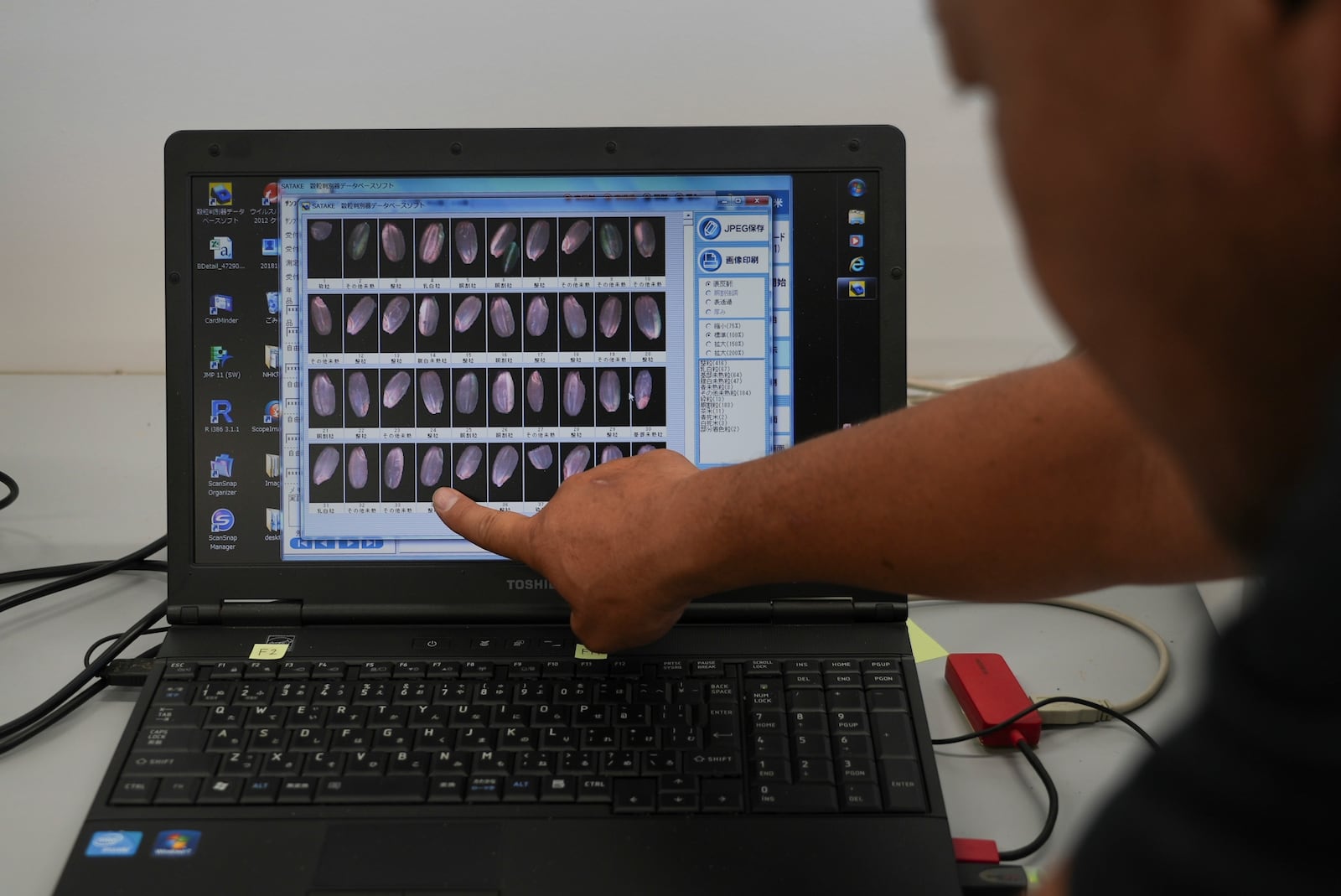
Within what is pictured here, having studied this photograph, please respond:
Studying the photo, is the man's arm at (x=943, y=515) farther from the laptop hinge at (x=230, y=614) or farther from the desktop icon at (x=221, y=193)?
the desktop icon at (x=221, y=193)

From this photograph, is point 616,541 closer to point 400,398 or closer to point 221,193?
point 400,398

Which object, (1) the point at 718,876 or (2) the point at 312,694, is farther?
(2) the point at 312,694

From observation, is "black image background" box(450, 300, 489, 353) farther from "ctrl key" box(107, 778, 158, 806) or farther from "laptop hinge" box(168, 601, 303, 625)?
"ctrl key" box(107, 778, 158, 806)

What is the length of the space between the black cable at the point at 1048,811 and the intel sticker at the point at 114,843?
0.48 meters

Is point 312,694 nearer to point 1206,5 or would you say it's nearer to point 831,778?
point 831,778

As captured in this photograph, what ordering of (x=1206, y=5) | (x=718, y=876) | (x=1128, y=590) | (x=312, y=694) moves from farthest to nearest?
1. (x=1128, y=590)
2. (x=312, y=694)
3. (x=718, y=876)
4. (x=1206, y=5)

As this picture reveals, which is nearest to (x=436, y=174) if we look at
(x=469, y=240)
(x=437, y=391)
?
(x=469, y=240)

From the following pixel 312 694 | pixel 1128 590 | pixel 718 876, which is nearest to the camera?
pixel 718 876

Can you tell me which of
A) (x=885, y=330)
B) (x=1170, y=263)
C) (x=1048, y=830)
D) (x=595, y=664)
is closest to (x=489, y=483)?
(x=595, y=664)

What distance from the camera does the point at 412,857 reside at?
0.54 meters

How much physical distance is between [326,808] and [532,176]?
43 centimetres

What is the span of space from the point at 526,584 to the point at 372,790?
18 cm

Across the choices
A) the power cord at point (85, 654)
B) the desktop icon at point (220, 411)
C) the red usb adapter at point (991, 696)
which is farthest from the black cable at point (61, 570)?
the red usb adapter at point (991, 696)

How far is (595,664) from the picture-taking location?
667 mm
